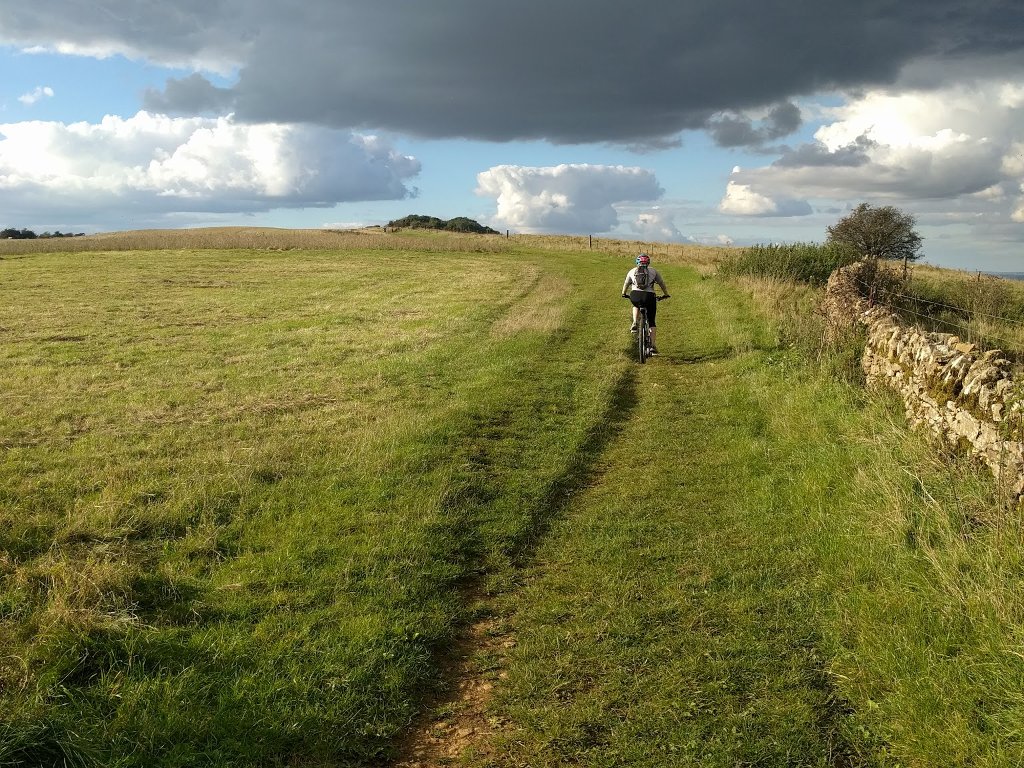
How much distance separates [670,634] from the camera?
18.1 feet

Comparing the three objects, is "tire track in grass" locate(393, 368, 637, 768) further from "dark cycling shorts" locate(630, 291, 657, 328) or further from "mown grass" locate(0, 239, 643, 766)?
"dark cycling shorts" locate(630, 291, 657, 328)

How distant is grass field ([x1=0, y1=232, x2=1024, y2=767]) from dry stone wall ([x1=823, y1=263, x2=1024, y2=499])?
0.44m

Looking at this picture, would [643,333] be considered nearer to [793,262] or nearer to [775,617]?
[775,617]

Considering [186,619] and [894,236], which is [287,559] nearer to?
[186,619]

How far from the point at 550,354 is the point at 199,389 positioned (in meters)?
7.63

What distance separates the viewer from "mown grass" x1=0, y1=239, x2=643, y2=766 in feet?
14.9

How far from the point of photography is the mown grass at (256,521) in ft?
14.9

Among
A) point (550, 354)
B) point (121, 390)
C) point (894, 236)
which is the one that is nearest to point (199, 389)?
point (121, 390)

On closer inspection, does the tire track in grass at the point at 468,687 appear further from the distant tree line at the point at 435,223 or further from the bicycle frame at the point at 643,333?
the distant tree line at the point at 435,223

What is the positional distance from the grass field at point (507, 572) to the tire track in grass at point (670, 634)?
0.03 meters

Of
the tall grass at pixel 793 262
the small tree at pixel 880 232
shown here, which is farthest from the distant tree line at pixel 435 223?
the tall grass at pixel 793 262

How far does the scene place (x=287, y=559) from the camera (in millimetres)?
6625

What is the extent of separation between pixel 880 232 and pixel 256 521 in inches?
3044

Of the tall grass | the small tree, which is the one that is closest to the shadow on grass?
the tall grass
